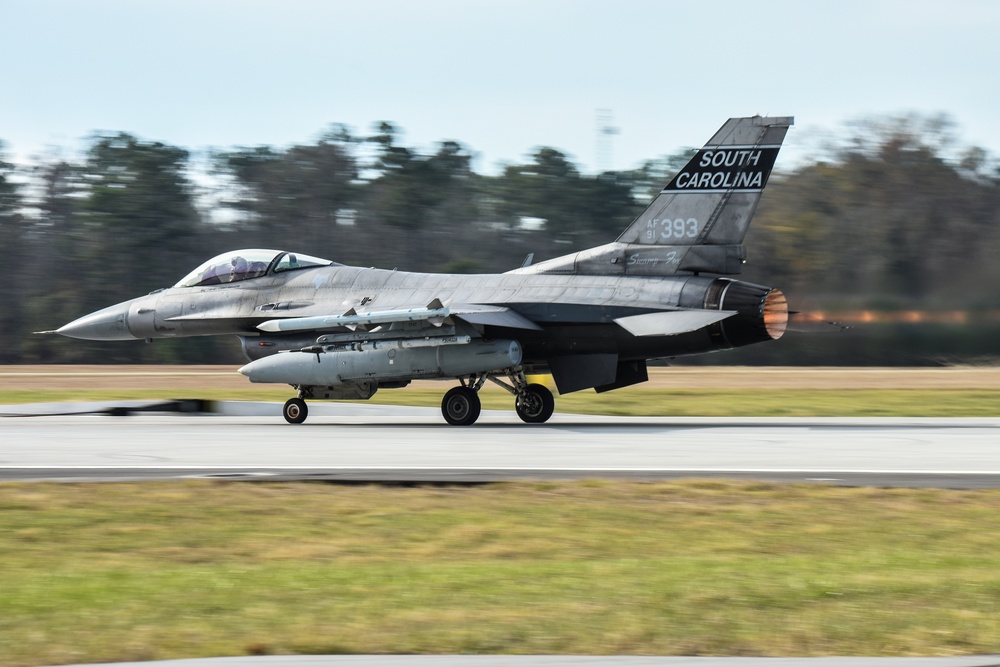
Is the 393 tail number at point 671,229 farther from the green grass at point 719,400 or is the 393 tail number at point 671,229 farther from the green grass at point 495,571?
the green grass at point 495,571

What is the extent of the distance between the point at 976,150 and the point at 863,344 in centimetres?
2862

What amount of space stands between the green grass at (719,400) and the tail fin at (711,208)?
4920 millimetres

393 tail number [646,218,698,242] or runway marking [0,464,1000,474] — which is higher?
393 tail number [646,218,698,242]

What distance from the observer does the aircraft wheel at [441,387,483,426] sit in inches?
803

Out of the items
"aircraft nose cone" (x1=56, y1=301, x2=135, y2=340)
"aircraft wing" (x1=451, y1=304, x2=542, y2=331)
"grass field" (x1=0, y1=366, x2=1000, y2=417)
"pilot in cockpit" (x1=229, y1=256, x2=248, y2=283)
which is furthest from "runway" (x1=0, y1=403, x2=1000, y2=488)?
"grass field" (x1=0, y1=366, x2=1000, y2=417)

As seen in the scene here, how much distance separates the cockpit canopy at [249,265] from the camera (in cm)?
2241

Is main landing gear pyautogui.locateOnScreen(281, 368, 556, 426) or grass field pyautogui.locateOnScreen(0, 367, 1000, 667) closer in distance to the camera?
grass field pyautogui.locateOnScreen(0, 367, 1000, 667)

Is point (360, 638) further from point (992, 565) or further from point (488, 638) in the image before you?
point (992, 565)

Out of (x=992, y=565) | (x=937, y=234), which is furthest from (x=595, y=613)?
(x=937, y=234)

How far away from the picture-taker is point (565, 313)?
19.7m

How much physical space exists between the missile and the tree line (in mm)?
Result: 31035

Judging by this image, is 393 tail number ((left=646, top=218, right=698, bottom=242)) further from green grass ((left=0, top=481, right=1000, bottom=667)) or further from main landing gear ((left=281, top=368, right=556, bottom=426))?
green grass ((left=0, top=481, right=1000, bottom=667))

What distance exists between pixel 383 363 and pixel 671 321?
5198 millimetres

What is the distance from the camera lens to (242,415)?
77.8 ft
